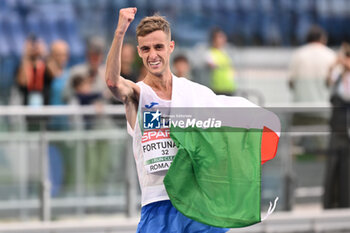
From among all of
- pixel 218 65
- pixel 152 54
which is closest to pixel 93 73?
pixel 218 65

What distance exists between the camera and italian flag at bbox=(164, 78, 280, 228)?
4879mm

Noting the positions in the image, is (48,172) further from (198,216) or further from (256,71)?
(256,71)

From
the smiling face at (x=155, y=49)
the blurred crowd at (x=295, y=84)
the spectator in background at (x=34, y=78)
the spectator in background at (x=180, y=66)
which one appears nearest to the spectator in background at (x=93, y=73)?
the blurred crowd at (x=295, y=84)

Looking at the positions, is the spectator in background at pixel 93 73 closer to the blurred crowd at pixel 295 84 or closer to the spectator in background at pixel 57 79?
the blurred crowd at pixel 295 84

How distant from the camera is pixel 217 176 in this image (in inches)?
195

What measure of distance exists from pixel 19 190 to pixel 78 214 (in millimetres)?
724

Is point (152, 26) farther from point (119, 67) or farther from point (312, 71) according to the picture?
point (312, 71)

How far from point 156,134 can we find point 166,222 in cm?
53

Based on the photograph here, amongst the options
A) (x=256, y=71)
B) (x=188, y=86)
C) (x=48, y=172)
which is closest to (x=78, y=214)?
(x=48, y=172)

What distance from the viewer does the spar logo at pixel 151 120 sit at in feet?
16.3

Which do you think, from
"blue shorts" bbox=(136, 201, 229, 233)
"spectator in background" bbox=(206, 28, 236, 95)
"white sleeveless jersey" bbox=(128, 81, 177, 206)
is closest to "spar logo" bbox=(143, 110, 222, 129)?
"white sleeveless jersey" bbox=(128, 81, 177, 206)

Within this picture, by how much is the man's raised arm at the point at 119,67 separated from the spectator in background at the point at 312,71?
18.9 feet

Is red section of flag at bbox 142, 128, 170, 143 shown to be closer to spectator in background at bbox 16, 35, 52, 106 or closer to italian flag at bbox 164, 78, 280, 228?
italian flag at bbox 164, 78, 280, 228

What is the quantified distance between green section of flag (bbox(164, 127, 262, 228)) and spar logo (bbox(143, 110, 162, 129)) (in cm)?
12
